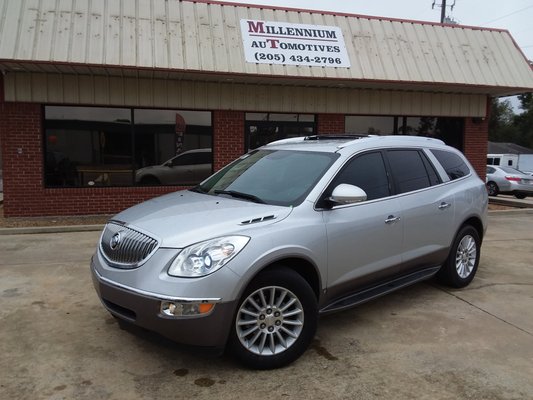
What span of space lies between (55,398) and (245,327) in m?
1.34

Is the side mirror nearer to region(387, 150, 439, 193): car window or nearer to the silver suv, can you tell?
the silver suv

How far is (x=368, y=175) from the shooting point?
15.0 ft

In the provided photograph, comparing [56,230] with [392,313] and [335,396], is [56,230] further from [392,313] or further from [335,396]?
[335,396]

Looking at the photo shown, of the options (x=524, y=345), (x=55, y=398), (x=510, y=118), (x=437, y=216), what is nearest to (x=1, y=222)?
(x=55, y=398)

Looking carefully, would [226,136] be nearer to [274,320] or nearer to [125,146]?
[125,146]

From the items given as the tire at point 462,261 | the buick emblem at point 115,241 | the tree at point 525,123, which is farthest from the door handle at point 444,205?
the tree at point 525,123

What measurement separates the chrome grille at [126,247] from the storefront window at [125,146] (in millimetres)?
7098

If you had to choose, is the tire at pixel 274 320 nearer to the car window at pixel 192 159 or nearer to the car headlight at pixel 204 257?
the car headlight at pixel 204 257

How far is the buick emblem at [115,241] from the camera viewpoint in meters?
3.77

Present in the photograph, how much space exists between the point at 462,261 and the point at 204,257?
3607 millimetres

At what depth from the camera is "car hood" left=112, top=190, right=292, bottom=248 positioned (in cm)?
348

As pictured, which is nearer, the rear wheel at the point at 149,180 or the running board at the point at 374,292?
the running board at the point at 374,292

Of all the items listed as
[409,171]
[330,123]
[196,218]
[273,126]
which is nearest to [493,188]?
[330,123]

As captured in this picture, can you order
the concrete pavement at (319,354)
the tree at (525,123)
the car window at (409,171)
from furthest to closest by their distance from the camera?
the tree at (525,123)
the car window at (409,171)
the concrete pavement at (319,354)
